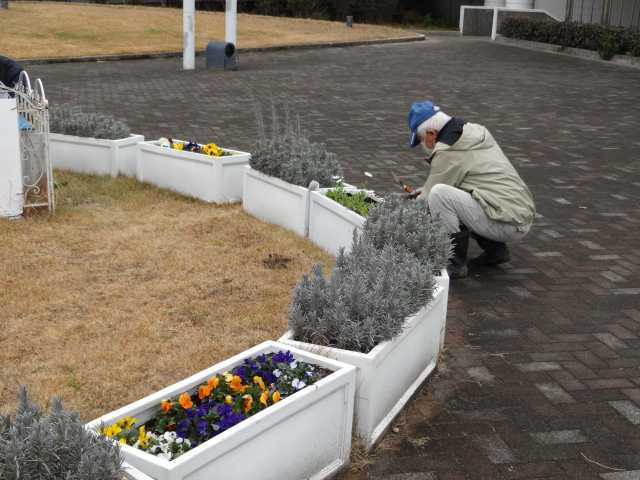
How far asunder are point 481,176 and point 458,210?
1.03 feet

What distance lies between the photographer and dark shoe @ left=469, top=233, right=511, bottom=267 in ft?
20.2

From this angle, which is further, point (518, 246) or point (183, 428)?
point (518, 246)

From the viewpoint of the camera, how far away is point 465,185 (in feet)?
19.4

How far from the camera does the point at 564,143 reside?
11.2 m

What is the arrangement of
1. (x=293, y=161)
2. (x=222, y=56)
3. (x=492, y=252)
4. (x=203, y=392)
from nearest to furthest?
1. (x=203, y=392)
2. (x=492, y=252)
3. (x=293, y=161)
4. (x=222, y=56)

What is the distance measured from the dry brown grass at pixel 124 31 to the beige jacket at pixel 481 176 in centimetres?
1690

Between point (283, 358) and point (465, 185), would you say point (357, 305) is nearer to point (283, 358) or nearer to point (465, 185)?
point (283, 358)

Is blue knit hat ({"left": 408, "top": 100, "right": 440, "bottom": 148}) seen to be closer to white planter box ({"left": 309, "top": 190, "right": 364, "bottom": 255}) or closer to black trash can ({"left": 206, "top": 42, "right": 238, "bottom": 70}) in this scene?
white planter box ({"left": 309, "top": 190, "right": 364, "bottom": 255})

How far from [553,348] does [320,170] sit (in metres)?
2.70

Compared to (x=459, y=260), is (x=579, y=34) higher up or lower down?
higher up

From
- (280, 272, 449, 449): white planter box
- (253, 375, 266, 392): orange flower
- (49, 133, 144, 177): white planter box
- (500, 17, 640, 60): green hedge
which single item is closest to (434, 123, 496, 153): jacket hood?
(280, 272, 449, 449): white planter box

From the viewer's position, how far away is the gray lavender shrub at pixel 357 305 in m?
3.81

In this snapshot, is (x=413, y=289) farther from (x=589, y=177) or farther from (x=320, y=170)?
(x=589, y=177)

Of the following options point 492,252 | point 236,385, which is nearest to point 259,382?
point 236,385
